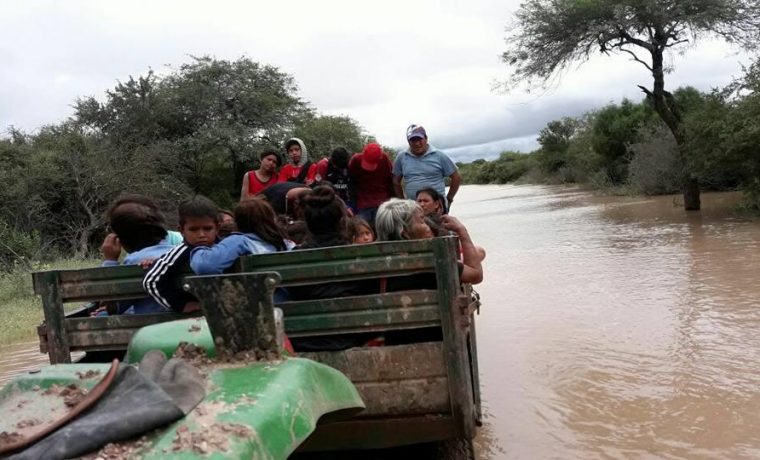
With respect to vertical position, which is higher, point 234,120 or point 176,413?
point 234,120

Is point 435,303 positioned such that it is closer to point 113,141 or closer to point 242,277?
point 242,277

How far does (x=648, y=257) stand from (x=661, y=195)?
47.3 feet

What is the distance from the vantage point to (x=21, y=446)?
4.63 ft

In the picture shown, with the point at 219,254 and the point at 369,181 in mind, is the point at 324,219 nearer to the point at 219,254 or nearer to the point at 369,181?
the point at 219,254

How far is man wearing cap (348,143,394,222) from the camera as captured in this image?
596 cm

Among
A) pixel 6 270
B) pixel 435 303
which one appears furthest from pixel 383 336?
pixel 6 270

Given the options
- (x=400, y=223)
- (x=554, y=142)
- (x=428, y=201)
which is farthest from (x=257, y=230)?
(x=554, y=142)

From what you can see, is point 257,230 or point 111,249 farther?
point 111,249

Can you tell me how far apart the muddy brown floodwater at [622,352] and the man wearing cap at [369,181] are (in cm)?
184

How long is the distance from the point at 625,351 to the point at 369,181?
2850mm

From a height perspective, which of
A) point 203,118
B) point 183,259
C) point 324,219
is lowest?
point 183,259

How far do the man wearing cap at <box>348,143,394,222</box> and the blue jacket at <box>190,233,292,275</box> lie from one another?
116 inches

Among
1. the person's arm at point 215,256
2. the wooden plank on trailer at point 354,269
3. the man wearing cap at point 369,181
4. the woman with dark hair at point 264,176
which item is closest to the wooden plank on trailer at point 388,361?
the wooden plank on trailer at point 354,269

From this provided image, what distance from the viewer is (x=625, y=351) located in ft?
19.3
